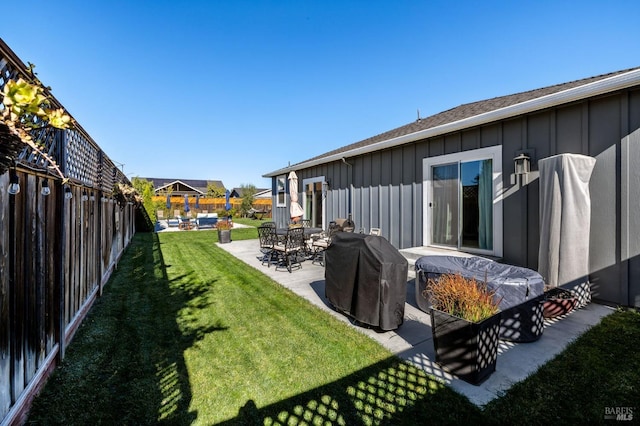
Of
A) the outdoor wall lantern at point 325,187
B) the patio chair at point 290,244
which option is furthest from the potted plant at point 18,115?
the outdoor wall lantern at point 325,187

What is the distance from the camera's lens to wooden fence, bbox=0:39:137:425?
1.77 metres

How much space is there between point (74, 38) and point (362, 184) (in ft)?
26.6

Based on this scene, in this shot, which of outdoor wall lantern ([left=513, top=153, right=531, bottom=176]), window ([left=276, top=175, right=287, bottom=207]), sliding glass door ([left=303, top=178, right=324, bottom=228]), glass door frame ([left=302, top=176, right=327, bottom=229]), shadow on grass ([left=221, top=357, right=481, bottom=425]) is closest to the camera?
shadow on grass ([left=221, top=357, right=481, bottom=425])

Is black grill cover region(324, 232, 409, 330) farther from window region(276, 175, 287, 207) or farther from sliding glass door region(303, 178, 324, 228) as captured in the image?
window region(276, 175, 287, 207)

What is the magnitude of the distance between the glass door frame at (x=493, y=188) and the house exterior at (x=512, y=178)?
0.7 inches

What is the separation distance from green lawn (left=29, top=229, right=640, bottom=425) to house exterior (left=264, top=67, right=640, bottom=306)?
118 centimetres

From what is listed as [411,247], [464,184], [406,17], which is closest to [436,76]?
[406,17]

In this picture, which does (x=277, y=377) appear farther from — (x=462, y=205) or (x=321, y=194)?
(x=321, y=194)

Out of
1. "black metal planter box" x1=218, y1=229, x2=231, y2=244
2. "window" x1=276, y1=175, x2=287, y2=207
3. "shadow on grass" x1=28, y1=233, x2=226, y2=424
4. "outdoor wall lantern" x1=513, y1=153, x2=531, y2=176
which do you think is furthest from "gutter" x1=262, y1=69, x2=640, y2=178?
"black metal planter box" x1=218, y1=229, x2=231, y2=244

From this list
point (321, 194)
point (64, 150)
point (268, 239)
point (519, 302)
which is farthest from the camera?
point (321, 194)

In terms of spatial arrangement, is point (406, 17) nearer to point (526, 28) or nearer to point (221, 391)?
point (526, 28)

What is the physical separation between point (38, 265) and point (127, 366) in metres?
1.22

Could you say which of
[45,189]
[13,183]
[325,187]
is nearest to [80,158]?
[45,189]

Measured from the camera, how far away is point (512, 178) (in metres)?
4.87
